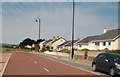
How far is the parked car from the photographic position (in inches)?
763

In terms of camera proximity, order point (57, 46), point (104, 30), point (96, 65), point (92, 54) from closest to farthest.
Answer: point (96, 65) → point (92, 54) → point (104, 30) → point (57, 46)

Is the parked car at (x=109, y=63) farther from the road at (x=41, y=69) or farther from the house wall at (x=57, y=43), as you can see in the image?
the house wall at (x=57, y=43)

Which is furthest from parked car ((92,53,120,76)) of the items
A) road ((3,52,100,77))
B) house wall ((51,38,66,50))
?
house wall ((51,38,66,50))

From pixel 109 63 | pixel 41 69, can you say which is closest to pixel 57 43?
pixel 41 69

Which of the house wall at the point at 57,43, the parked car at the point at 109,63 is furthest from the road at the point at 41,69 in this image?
the house wall at the point at 57,43

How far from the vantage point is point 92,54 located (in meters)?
45.9

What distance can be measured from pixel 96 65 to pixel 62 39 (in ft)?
347

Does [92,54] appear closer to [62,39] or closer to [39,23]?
[39,23]

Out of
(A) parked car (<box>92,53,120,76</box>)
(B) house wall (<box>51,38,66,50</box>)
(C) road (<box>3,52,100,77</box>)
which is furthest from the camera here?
(B) house wall (<box>51,38,66,50</box>)

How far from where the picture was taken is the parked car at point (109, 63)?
19389mm

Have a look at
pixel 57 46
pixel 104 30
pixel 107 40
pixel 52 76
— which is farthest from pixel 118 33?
pixel 57 46

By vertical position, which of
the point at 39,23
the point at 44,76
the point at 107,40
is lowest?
the point at 44,76

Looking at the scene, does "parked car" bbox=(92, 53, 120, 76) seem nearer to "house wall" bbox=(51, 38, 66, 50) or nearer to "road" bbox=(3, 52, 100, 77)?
"road" bbox=(3, 52, 100, 77)

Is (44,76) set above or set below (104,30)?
below
